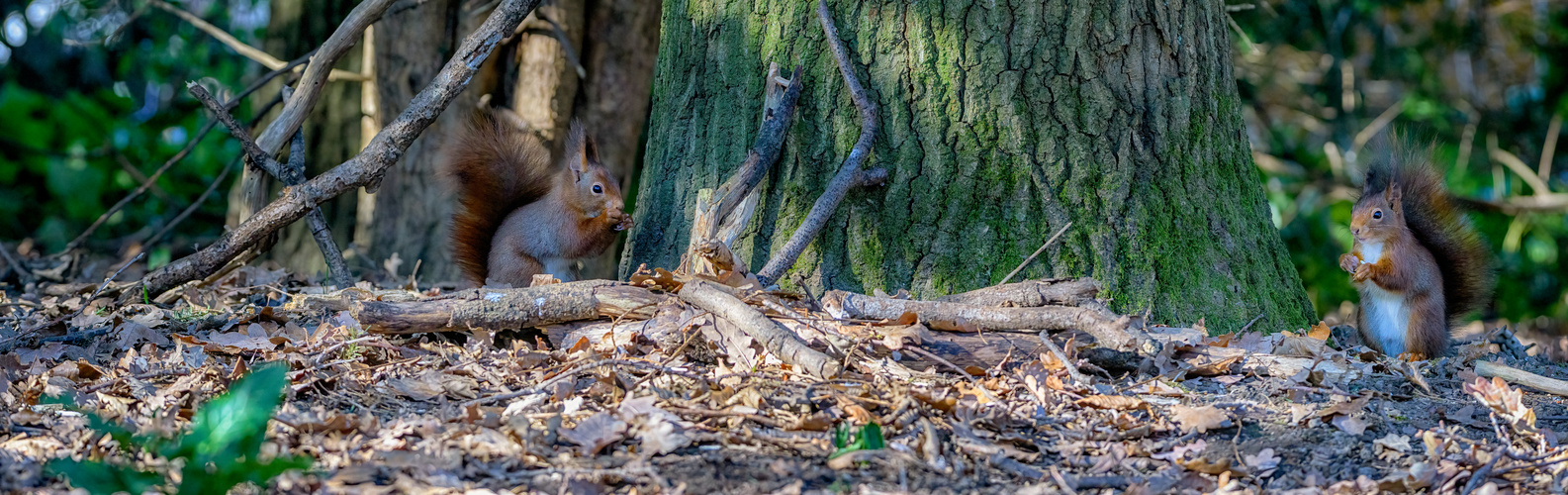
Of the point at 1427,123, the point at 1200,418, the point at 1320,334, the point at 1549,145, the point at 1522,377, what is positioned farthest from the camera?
the point at 1549,145

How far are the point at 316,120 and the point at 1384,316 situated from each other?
13.5ft

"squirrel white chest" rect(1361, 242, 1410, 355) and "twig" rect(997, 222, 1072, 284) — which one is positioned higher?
"twig" rect(997, 222, 1072, 284)

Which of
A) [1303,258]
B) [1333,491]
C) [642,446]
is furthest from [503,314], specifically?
[1303,258]

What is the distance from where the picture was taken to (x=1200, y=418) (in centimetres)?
209

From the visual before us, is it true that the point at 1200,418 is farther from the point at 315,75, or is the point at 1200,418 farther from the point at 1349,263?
the point at 315,75

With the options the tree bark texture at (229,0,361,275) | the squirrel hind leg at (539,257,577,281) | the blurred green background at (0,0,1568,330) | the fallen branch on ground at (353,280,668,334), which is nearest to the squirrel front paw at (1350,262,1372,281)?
the fallen branch on ground at (353,280,668,334)

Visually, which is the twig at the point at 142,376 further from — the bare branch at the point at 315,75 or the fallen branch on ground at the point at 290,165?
the bare branch at the point at 315,75

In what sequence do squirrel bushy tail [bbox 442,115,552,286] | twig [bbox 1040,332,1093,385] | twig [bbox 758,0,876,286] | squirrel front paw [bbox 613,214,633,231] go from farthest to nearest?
squirrel front paw [bbox 613,214,633,231] < squirrel bushy tail [bbox 442,115,552,286] < twig [bbox 758,0,876,286] < twig [bbox 1040,332,1093,385]

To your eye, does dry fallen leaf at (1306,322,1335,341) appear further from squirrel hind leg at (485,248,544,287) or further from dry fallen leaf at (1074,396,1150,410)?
squirrel hind leg at (485,248,544,287)

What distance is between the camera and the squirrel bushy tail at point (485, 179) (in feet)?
11.2

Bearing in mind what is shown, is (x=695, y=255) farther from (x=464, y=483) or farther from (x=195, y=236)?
(x=195, y=236)

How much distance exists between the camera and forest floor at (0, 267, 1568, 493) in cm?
180

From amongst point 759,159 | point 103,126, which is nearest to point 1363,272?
point 759,159

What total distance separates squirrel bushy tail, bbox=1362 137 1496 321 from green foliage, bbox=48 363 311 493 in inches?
119
